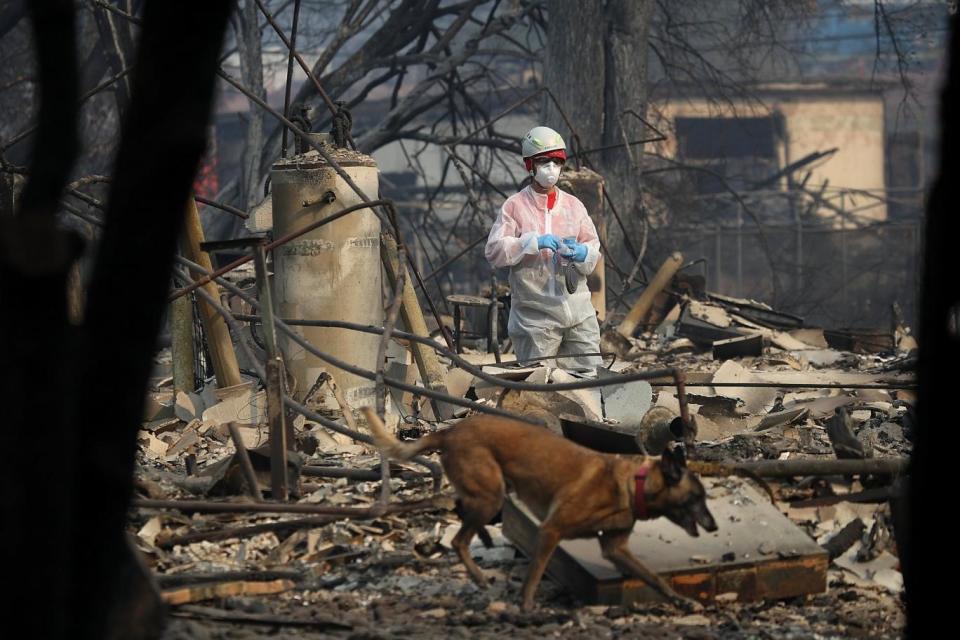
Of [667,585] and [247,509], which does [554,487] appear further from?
[247,509]

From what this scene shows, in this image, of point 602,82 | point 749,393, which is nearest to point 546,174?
point 749,393

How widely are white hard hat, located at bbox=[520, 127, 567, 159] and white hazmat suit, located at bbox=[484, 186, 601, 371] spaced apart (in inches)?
12.6

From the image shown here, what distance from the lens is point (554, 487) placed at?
5.19 meters

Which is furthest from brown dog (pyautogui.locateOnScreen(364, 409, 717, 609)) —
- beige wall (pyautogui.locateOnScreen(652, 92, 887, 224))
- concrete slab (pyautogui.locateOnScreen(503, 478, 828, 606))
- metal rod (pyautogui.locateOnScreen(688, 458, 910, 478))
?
beige wall (pyautogui.locateOnScreen(652, 92, 887, 224))

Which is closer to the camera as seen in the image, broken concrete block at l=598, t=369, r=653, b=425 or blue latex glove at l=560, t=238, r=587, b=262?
broken concrete block at l=598, t=369, r=653, b=425

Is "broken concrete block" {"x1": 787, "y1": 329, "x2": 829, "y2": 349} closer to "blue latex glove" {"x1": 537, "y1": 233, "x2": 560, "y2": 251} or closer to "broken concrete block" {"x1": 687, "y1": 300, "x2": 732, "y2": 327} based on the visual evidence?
"broken concrete block" {"x1": 687, "y1": 300, "x2": 732, "y2": 327}

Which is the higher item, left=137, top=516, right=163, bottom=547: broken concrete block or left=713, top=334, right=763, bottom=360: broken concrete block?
left=713, top=334, right=763, bottom=360: broken concrete block

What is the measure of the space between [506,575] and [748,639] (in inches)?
42.9

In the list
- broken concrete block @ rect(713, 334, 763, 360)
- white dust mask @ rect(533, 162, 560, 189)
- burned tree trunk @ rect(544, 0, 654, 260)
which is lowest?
broken concrete block @ rect(713, 334, 763, 360)

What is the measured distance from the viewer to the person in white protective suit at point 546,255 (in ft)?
31.4

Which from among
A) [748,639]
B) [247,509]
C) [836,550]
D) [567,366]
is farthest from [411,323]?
[748,639]

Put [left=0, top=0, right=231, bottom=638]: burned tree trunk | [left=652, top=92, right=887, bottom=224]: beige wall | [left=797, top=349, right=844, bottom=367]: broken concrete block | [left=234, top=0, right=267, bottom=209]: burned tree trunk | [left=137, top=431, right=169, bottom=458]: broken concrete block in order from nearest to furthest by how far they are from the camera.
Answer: [left=0, top=0, right=231, bottom=638]: burned tree trunk < [left=137, top=431, right=169, bottom=458]: broken concrete block < [left=797, top=349, right=844, bottom=367]: broken concrete block < [left=234, top=0, right=267, bottom=209]: burned tree trunk < [left=652, top=92, right=887, bottom=224]: beige wall

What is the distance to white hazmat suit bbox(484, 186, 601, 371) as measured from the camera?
9.65 meters

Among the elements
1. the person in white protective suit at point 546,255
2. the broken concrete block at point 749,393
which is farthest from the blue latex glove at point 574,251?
the broken concrete block at point 749,393
